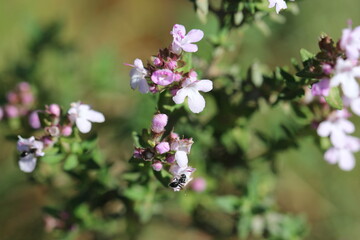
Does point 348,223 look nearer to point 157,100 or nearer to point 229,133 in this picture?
point 229,133

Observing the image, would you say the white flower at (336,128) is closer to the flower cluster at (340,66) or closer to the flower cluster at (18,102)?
the flower cluster at (340,66)

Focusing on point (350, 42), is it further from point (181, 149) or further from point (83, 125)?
point (83, 125)

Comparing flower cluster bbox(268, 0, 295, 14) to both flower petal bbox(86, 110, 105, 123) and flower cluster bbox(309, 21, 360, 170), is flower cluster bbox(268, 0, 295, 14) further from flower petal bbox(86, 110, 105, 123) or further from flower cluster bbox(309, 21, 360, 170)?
flower petal bbox(86, 110, 105, 123)

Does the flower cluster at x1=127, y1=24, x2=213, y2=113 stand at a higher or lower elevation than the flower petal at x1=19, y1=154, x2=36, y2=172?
higher

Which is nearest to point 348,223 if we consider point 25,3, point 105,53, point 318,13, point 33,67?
point 318,13

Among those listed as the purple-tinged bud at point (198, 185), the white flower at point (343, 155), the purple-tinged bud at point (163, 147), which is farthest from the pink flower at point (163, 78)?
the purple-tinged bud at point (198, 185)

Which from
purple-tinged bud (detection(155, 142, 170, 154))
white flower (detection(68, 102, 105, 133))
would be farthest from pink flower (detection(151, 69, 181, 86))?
white flower (detection(68, 102, 105, 133))

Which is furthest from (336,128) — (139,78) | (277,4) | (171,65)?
(139,78)
